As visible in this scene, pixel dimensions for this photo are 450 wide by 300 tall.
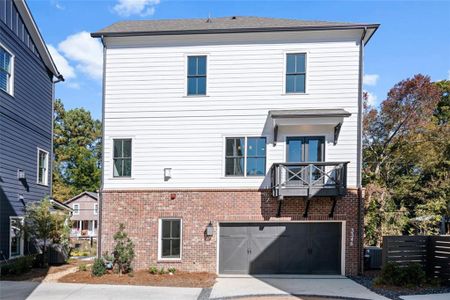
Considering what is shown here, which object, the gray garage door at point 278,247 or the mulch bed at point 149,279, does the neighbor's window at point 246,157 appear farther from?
the mulch bed at point 149,279

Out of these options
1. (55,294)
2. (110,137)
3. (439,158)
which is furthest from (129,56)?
(439,158)

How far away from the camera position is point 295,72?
12.6 metres

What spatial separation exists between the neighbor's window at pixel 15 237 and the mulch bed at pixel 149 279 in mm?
3590

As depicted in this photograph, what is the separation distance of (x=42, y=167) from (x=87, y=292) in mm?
9676

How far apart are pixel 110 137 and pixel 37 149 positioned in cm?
555

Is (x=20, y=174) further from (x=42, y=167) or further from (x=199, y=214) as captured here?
(x=199, y=214)

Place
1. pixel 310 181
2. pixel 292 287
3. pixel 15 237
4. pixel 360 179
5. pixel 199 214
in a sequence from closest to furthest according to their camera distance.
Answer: pixel 292 287, pixel 310 181, pixel 360 179, pixel 199 214, pixel 15 237

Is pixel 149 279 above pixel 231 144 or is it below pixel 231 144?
below

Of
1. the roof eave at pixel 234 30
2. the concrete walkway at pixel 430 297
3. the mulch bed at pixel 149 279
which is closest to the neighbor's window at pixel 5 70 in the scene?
the roof eave at pixel 234 30

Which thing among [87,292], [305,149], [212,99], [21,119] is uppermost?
[212,99]

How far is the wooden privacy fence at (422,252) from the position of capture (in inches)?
418

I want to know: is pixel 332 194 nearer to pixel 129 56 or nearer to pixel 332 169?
pixel 332 169

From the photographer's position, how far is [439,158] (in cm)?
2259

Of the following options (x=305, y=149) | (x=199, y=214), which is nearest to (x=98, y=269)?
(x=199, y=214)
